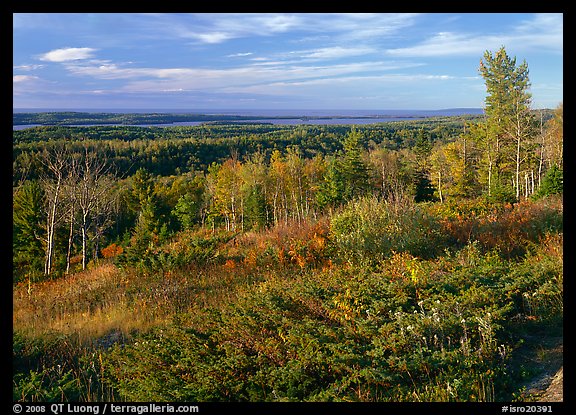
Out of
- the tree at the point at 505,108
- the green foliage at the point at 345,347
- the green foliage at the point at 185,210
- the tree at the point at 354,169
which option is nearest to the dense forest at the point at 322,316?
the green foliage at the point at 345,347

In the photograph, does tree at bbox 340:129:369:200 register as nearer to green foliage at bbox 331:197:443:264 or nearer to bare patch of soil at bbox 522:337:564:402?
green foliage at bbox 331:197:443:264

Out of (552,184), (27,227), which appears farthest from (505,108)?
(27,227)

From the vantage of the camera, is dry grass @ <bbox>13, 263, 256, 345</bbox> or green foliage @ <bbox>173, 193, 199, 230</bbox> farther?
green foliage @ <bbox>173, 193, 199, 230</bbox>

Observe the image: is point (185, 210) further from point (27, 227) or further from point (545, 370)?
point (545, 370)

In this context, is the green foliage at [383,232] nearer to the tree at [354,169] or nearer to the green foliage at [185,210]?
the tree at [354,169]

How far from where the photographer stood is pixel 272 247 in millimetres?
10188

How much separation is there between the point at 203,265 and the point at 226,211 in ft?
94.4

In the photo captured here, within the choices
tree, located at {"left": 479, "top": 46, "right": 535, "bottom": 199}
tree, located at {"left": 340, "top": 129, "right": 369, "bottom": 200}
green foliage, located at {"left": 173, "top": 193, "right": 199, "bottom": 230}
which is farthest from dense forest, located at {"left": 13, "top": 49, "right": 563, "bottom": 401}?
green foliage, located at {"left": 173, "top": 193, "right": 199, "bottom": 230}

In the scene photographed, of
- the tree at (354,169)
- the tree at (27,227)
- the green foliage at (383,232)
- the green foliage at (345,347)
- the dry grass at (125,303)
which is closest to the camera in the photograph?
the green foliage at (345,347)
